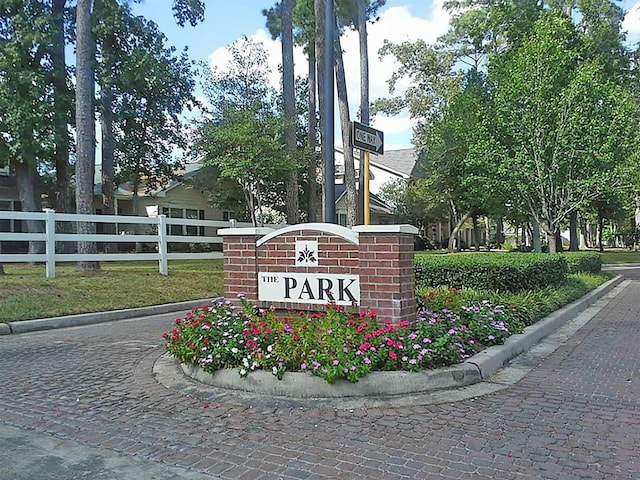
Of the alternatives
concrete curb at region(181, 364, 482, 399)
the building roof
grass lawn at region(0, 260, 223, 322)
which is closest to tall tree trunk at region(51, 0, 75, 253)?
grass lawn at region(0, 260, 223, 322)

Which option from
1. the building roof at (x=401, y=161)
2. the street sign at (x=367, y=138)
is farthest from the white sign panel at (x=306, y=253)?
the building roof at (x=401, y=161)

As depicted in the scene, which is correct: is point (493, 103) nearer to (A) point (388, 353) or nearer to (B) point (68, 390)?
(A) point (388, 353)

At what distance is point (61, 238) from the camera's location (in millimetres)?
11625

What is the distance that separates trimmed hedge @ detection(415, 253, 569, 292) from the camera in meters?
9.39

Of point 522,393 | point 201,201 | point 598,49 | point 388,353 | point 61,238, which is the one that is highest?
point 598,49

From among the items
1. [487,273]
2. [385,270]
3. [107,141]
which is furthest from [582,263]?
[107,141]

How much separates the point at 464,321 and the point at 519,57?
14.1 m

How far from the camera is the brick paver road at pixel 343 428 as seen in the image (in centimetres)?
339

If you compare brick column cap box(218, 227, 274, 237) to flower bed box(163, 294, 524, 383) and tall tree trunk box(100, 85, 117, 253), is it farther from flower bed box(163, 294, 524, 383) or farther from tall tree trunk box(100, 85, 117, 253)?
tall tree trunk box(100, 85, 117, 253)

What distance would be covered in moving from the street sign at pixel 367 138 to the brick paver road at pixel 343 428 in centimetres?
308

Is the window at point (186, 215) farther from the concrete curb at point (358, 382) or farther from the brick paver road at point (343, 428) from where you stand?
the concrete curb at point (358, 382)

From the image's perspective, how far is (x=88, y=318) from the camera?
946cm

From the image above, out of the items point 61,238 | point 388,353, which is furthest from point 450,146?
point 388,353

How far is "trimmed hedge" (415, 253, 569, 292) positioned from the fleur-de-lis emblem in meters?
4.51
